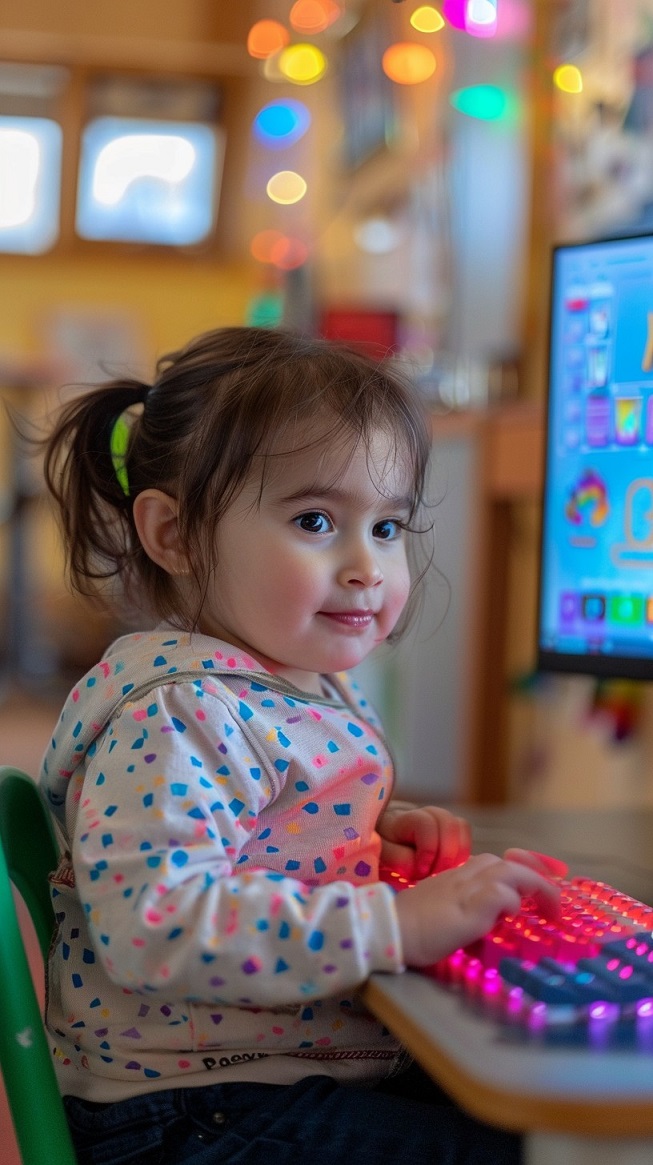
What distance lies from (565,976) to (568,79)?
1.99 metres

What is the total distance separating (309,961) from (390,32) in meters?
3.16

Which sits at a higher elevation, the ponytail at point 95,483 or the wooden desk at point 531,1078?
the ponytail at point 95,483

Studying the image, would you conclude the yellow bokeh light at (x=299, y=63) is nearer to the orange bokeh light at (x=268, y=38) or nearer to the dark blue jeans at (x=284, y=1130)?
the orange bokeh light at (x=268, y=38)

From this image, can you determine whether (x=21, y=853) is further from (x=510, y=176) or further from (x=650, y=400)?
(x=510, y=176)

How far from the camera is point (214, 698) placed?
31.7 inches

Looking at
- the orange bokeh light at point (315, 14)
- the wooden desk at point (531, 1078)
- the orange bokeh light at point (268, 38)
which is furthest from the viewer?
the orange bokeh light at point (268, 38)

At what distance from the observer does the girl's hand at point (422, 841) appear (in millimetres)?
955

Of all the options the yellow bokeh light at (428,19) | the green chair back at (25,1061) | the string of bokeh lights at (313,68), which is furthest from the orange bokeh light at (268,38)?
the green chair back at (25,1061)

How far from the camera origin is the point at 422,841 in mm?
977

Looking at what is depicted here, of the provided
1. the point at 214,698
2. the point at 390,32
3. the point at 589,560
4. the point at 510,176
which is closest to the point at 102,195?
the point at 390,32

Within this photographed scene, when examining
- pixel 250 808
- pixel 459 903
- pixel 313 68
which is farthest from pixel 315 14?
pixel 459 903

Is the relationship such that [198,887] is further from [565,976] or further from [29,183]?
[29,183]

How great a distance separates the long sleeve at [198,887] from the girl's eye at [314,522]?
132mm

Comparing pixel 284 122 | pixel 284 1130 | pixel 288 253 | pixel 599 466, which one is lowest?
pixel 284 1130
